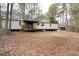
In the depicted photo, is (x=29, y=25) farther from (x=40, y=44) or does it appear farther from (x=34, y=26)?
(x=40, y=44)

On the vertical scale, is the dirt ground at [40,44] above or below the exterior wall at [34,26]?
below

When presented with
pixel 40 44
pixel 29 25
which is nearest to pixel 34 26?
pixel 29 25

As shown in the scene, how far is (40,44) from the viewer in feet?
7.45

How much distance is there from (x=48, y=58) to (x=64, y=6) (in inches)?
24.9

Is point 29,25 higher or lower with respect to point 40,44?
higher

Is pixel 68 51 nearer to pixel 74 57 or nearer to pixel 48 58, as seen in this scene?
pixel 74 57

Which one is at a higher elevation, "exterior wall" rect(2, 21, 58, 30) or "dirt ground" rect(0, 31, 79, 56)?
"exterior wall" rect(2, 21, 58, 30)

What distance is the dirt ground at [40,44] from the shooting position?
225cm

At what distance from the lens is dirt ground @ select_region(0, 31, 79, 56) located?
2250 mm

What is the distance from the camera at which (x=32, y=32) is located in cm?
229

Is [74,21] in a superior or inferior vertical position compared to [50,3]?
inferior

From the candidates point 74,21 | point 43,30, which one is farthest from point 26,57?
point 74,21

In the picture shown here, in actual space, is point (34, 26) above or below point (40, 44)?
above

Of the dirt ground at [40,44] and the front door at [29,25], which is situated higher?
the front door at [29,25]
